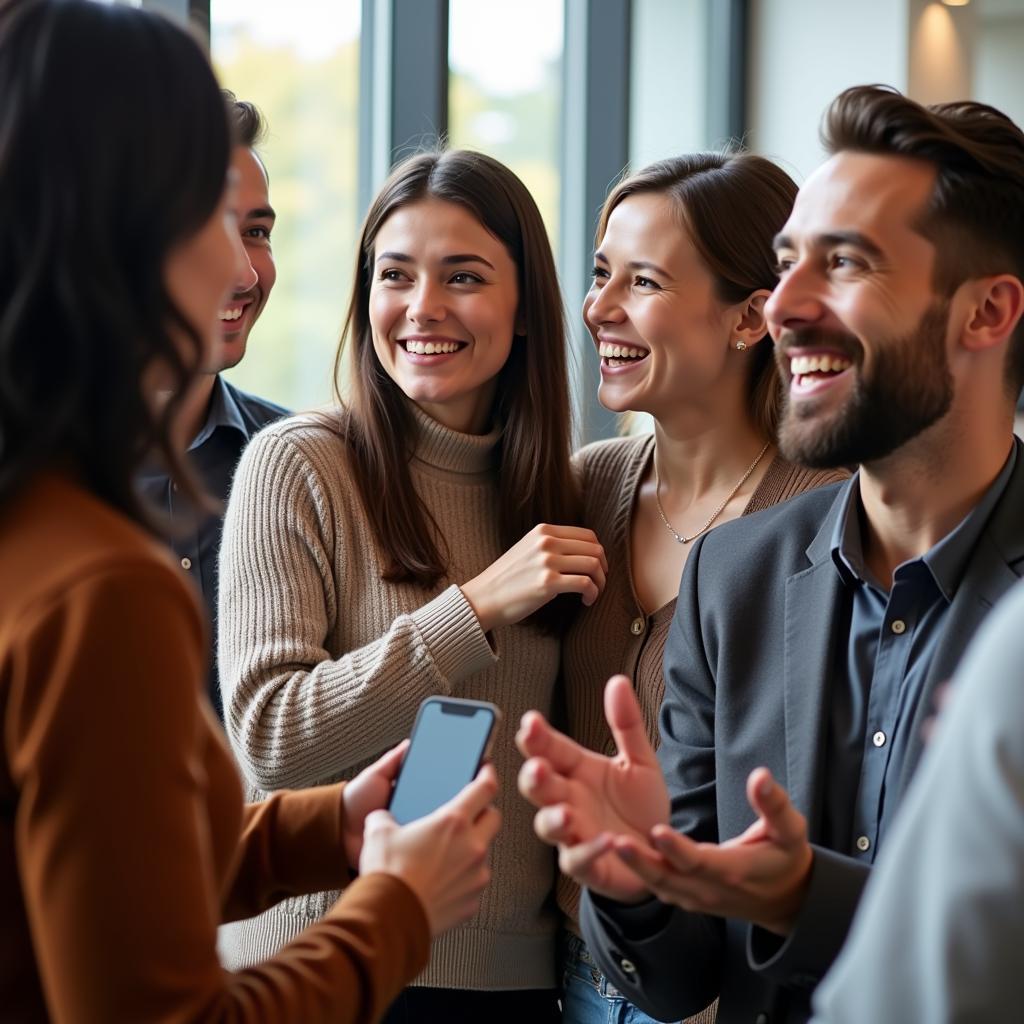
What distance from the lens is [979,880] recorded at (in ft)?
2.74

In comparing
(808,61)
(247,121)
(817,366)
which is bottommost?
(817,366)

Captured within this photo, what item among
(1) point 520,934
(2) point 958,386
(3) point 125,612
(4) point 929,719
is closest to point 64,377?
(3) point 125,612

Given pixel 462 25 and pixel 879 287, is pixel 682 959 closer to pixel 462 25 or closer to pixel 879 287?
pixel 879 287

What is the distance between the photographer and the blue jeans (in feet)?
6.69

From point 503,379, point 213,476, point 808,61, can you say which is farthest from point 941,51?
point 213,476

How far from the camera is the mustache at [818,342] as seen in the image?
1795mm

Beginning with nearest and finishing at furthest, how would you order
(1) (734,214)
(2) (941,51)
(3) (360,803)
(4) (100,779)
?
(4) (100,779), (3) (360,803), (1) (734,214), (2) (941,51)

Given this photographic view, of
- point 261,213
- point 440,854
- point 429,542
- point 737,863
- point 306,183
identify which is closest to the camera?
point 440,854

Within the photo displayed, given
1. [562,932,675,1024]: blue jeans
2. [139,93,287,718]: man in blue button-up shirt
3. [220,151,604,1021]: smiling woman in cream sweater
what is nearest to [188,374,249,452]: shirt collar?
[139,93,287,718]: man in blue button-up shirt

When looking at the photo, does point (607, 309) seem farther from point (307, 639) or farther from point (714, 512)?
point (307, 639)

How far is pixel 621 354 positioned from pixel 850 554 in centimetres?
81

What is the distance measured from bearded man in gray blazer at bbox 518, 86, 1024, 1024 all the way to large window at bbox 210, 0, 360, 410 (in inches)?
79.1

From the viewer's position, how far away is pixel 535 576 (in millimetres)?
2080

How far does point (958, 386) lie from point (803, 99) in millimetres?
3836
